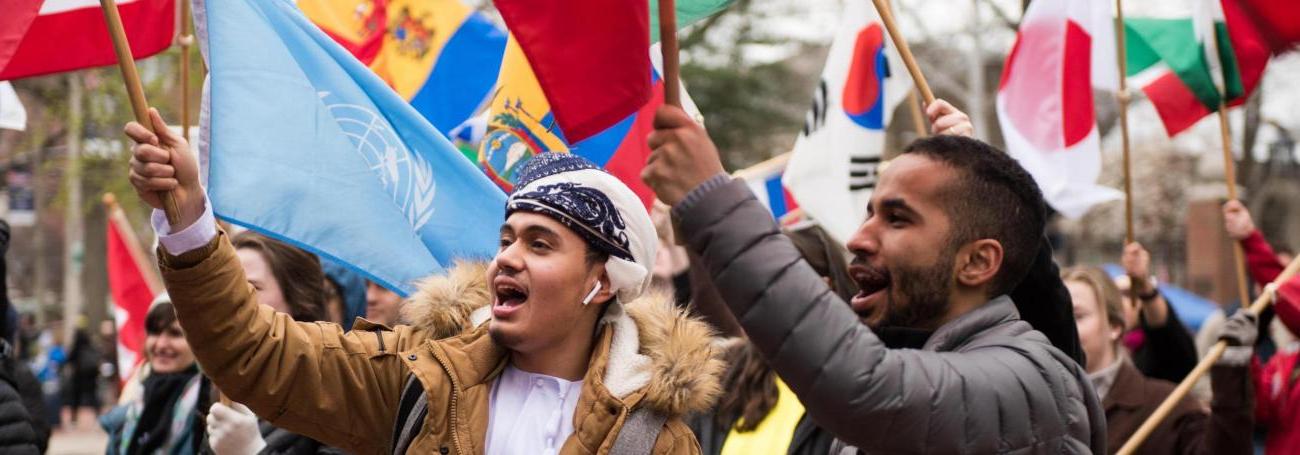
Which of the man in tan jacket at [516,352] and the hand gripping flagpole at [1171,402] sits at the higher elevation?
the man in tan jacket at [516,352]

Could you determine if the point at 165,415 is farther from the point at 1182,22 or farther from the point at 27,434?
the point at 1182,22

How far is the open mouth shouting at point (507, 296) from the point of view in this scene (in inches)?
132

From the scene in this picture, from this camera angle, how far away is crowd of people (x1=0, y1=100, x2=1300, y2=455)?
2359mm

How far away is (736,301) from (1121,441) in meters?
3.79

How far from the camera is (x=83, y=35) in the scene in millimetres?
4535

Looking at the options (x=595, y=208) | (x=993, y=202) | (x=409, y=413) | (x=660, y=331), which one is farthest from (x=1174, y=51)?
(x=409, y=413)

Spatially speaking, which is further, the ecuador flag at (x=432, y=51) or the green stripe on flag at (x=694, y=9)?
the ecuador flag at (x=432, y=51)

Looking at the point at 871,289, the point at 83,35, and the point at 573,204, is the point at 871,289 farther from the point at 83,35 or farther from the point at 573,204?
the point at 83,35

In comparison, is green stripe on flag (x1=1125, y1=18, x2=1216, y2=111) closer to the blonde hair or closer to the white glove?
the blonde hair

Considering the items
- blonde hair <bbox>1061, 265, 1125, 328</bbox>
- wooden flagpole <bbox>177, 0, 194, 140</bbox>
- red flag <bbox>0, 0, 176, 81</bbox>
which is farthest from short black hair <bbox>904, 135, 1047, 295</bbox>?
blonde hair <bbox>1061, 265, 1125, 328</bbox>

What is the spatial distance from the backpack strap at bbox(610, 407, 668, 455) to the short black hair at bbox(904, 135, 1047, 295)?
2.70ft

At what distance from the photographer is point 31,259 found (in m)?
49.6

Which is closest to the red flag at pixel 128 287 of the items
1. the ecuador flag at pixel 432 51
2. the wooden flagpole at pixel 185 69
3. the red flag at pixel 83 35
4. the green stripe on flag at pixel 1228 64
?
the ecuador flag at pixel 432 51

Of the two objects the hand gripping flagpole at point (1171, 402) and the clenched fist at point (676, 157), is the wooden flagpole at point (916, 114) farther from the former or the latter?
the clenched fist at point (676, 157)
